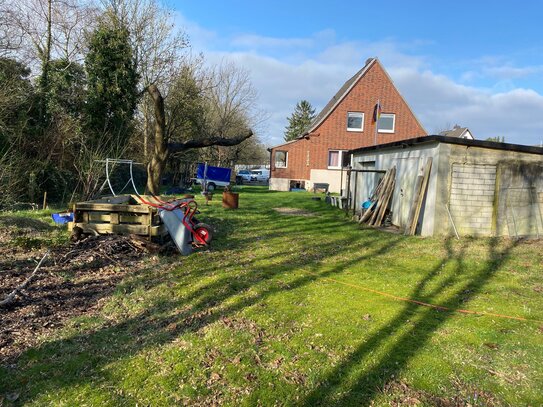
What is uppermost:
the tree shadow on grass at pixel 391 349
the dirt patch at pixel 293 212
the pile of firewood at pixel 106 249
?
the dirt patch at pixel 293 212

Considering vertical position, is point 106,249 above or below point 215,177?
below

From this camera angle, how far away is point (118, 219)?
321 inches

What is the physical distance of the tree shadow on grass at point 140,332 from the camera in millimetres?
3324

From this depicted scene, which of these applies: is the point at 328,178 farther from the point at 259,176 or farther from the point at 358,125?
the point at 259,176

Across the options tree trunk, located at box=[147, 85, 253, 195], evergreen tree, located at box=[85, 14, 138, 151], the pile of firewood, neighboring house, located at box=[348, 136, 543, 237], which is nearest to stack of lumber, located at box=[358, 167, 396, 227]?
neighboring house, located at box=[348, 136, 543, 237]

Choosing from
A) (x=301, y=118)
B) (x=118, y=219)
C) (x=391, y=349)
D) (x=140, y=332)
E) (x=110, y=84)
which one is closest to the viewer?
(x=391, y=349)

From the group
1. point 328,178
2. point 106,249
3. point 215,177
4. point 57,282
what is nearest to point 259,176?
point 328,178

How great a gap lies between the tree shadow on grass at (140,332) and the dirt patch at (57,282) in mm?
377

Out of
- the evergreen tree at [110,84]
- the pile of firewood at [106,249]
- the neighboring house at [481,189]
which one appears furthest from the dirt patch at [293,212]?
the pile of firewood at [106,249]

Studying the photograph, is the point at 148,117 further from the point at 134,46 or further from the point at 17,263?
the point at 17,263

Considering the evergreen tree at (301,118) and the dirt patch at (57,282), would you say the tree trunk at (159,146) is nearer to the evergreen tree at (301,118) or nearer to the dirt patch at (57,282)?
the dirt patch at (57,282)

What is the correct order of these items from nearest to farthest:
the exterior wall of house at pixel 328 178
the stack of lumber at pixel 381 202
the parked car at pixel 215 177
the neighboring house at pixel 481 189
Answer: the neighboring house at pixel 481 189 → the stack of lumber at pixel 381 202 → the parked car at pixel 215 177 → the exterior wall of house at pixel 328 178

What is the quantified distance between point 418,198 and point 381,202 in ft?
7.39

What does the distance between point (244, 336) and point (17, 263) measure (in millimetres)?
4610
